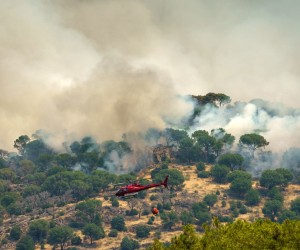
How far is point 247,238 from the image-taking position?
104688 mm

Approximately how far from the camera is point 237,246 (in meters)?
104

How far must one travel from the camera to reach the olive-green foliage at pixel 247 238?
103 m

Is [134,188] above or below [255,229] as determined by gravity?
above

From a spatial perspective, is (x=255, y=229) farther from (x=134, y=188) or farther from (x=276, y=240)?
(x=134, y=188)

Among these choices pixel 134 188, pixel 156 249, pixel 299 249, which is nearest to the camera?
pixel 299 249

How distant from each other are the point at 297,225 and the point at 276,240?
13.4 feet

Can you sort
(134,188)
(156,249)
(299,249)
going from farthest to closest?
(134,188)
(156,249)
(299,249)

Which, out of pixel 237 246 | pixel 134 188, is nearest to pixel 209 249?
pixel 237 246

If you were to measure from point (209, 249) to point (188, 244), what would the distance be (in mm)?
5732

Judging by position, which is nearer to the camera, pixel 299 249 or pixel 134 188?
pixel 299 249

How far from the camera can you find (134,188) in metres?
134

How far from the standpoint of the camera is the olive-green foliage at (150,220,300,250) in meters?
103

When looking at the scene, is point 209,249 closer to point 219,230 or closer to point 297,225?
point 219,230

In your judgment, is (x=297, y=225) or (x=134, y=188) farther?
(x=134, y=188)
